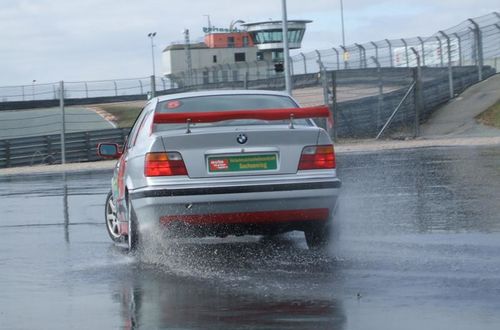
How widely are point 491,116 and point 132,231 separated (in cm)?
2186

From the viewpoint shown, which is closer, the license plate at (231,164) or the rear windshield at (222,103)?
the license plate at (231,164)

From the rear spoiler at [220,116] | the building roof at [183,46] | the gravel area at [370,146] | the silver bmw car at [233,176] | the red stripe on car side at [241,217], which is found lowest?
the gravel area at [370,146]

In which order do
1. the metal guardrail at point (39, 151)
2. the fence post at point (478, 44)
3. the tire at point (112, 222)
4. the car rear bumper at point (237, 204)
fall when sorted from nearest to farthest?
the car rear bumper at point (237, 204), the tire at point (112, 222), the metal guardrail at point (39, 151), the fence post at point (478, 44)

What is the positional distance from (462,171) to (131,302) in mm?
10418

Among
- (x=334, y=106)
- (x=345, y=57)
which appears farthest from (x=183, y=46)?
(x=334, y=106)

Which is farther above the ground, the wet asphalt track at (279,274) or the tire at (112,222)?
the tire at (112,222)

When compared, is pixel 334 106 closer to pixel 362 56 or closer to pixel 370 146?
pixel 370 146

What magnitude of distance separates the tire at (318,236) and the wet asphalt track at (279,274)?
0.17m

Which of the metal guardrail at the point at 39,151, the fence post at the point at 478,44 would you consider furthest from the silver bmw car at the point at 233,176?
the fence post at the point at 478,44

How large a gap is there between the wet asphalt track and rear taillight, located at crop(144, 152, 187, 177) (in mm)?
761

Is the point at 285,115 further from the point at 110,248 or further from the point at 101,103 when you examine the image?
the point at 101,103

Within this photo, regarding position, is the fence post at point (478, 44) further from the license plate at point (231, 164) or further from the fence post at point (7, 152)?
the license plate at point (231, 164)

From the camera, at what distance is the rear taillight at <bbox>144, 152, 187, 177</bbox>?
887 cm

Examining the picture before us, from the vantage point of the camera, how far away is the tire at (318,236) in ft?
31.1
